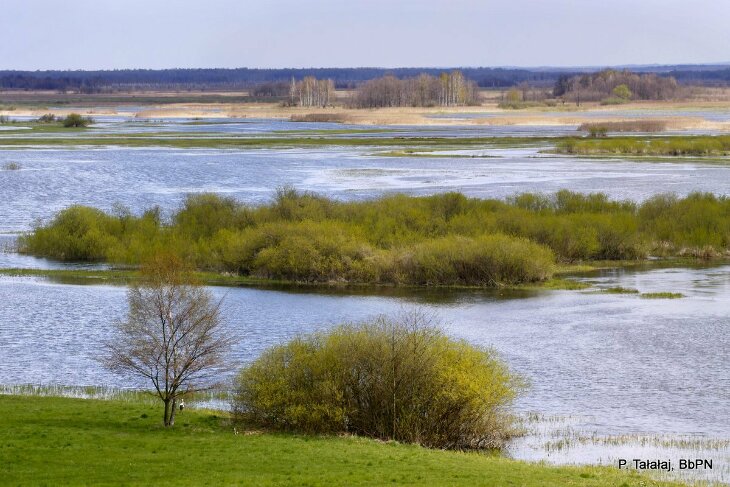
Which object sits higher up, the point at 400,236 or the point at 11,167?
the point at 400,236

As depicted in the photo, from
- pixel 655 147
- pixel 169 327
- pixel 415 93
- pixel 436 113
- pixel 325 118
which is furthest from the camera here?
pixel 415 93

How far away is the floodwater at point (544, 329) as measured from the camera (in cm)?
2320

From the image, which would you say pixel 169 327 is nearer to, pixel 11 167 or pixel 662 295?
pixel 662 295

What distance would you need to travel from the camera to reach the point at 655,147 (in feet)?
297

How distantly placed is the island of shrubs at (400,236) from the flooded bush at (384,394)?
18950 mm

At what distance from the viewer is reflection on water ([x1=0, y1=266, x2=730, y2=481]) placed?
903 inches

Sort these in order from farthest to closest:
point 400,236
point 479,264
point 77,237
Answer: point 77,237
point 400,236
point 479,264

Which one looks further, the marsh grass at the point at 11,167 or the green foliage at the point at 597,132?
the green foliage at the point at 597,132

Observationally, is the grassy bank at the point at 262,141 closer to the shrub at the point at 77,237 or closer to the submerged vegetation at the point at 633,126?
the submerged vegetation at the point at 633,126

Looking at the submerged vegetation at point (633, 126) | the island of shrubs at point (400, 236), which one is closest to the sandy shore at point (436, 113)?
the submerged vegetation at point (633, 126)

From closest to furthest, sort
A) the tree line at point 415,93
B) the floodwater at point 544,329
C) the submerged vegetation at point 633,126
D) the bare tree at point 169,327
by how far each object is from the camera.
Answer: the bare tree at point 169,327
the floodwater at point 544,329
the submerged vegetation at point 633,126
the tree line at point 415,93

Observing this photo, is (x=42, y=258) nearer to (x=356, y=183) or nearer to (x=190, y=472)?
(x=356, y=183)

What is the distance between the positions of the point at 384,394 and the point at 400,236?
2259cm

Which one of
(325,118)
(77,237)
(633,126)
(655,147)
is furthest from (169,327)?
(325,118)
